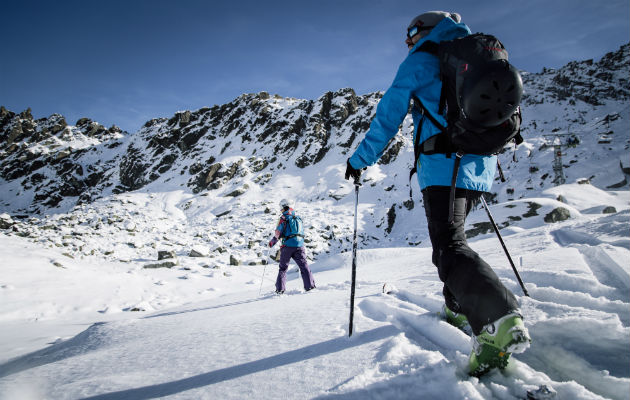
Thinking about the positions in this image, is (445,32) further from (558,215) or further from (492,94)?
(558,215)

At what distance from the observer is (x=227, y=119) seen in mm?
40812

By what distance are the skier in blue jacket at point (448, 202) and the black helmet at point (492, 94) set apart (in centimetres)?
26

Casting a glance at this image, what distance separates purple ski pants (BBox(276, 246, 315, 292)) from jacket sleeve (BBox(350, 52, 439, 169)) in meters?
3.84

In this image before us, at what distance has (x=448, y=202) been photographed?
1.47m

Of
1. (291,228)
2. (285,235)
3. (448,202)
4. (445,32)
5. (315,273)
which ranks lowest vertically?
(315,273)

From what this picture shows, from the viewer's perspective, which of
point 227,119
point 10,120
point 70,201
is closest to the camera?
point 70,201

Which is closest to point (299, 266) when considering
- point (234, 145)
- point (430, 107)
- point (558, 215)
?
point (430, 107)

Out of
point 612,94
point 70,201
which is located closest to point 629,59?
point 612,94

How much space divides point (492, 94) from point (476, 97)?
2.6 inches

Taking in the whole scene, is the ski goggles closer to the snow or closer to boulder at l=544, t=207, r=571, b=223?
the snow

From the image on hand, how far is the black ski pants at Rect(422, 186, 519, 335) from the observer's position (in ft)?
3.75

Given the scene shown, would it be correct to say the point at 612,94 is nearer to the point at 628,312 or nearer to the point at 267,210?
the point at 267,210

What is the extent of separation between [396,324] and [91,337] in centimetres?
304

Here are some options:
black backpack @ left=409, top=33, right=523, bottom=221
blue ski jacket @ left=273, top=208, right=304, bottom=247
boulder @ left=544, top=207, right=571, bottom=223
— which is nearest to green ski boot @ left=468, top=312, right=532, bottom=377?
black backpack @ left=409, top=33, right=523, bottom=221
